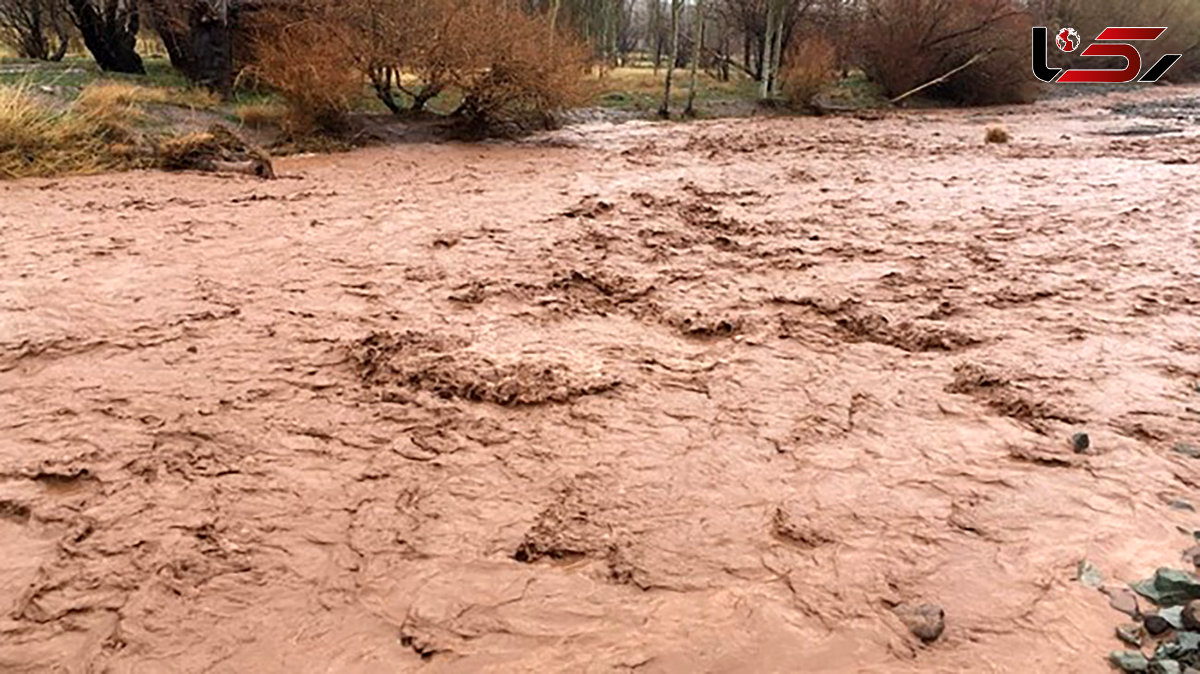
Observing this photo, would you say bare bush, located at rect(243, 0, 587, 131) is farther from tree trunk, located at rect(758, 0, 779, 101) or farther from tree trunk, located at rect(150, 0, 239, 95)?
tree trunk, located at rect(758, 0, 779, 101)

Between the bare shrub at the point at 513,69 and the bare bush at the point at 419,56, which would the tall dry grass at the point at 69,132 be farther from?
the bare shrub at the point at 513,69

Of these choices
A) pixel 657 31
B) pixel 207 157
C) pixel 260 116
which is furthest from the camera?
pixel 657 31

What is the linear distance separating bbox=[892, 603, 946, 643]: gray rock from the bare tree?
Answer: 18659mm

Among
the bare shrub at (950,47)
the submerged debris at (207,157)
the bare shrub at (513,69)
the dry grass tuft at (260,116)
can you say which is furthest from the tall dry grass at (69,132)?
the bare shrub at (950,47)

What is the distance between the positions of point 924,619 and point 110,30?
17.4 meters

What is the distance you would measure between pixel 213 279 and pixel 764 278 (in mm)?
4307

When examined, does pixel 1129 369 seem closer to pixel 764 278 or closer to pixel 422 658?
pixel 764 278

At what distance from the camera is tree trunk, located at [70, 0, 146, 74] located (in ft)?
49.6

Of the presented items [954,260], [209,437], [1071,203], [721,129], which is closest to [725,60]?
[721,129]

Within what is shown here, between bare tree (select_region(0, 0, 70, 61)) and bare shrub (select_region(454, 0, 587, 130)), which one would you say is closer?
bare shrub (select_region(454, 0, 587, 130))

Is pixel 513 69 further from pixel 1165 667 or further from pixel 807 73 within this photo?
pixel 1165 667

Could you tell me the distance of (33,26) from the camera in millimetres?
16891

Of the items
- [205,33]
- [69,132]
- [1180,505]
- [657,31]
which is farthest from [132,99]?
[657,31]

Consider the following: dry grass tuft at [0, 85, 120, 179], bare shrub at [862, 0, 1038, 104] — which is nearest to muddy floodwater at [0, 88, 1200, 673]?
dry grass tuft at [0, 85, 120, 179]
